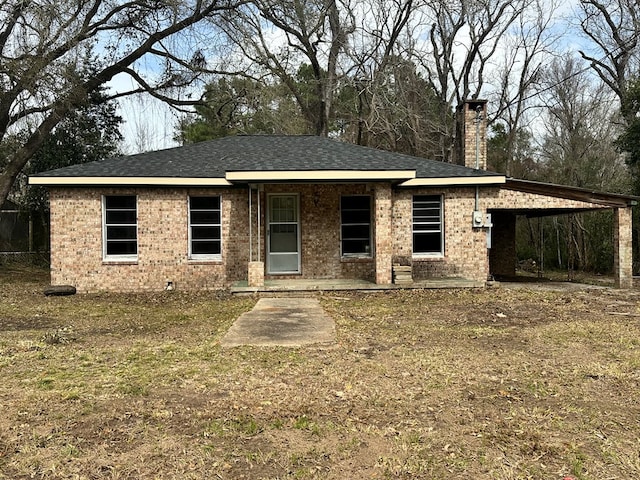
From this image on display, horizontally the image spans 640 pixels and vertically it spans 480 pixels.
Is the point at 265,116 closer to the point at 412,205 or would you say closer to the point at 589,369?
the point at 412,205

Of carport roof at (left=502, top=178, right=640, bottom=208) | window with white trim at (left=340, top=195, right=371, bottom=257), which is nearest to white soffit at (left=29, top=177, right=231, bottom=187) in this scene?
window with white trim at (left=340, top=195, right=371, bottom=257)

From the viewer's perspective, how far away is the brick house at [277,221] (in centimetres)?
1278

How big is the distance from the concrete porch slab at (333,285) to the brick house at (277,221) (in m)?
0.27

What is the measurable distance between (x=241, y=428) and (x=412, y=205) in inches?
411

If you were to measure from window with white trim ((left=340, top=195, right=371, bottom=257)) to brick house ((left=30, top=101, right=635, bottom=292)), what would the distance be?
0.03 meters

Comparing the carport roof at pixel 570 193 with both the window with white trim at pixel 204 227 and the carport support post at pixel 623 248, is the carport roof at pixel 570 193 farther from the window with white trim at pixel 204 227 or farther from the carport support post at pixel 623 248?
the window with white trim at pixel 204 227

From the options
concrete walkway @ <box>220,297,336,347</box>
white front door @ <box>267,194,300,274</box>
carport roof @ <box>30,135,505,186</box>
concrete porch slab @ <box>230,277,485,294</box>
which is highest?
carport roof @ <box>30,135,505,186</box>

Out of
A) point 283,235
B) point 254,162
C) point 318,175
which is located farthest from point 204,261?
point 318,175

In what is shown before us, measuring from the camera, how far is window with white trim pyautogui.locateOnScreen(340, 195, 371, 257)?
13.7 m

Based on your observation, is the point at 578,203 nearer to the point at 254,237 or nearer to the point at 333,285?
the point at 333,285

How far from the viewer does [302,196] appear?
13.5m

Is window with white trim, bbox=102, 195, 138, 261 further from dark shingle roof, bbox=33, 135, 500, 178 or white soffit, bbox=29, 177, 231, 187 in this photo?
dark shingle roof, bbox=33, 135, 500, 178

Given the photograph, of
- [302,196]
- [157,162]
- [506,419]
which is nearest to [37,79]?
[157,162]

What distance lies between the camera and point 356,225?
13734 millimetres
